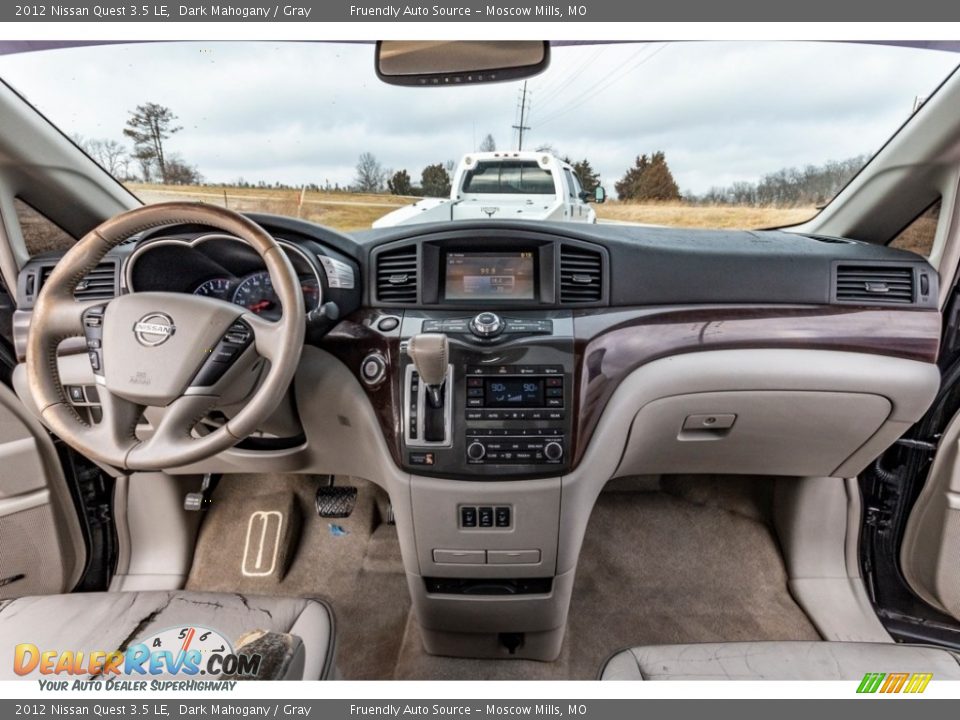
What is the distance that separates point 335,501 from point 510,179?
1.50m

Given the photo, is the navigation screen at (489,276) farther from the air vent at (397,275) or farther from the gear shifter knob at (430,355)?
the gear shifter knob at (430,355)

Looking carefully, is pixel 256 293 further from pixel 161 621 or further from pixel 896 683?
pixel 896 683

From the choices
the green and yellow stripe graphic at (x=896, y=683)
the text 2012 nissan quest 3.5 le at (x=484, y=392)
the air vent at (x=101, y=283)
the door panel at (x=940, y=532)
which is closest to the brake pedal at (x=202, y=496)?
the text 2012 nissan quest 3.5 le at (x=484, y=392)

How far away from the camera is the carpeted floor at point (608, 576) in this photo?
6.20 feet

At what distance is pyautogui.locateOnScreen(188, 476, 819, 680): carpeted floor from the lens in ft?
6.20

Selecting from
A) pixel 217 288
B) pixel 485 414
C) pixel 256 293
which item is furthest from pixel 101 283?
pixel 485 414

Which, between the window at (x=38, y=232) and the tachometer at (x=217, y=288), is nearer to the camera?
the tachometer at (x=217, y=288)

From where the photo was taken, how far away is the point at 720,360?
1.59 metres

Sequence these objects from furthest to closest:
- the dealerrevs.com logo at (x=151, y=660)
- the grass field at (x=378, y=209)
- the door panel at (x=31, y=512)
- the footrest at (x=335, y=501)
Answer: the footrest at (x=335, y=501)
the door panel at (x=31, y=512)
the grass field at (x=378, y=209)
the dealerrevs.com logo at (x=151, y=660)

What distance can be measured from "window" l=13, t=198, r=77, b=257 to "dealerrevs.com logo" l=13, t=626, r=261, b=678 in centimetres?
122

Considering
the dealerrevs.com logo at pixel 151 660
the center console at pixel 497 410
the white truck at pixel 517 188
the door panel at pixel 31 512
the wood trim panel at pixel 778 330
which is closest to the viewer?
the dealerrevs.com logo at pixel 151 660

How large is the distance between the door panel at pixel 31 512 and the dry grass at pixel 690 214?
2.09 metres

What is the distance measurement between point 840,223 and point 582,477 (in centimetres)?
129

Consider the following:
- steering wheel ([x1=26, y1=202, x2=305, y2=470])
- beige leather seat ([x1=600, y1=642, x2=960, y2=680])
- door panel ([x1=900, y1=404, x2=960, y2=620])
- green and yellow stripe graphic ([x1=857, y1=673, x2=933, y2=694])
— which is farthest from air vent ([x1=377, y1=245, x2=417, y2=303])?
door panel ([x1=900, y1=404, x2=960, y2=620])
